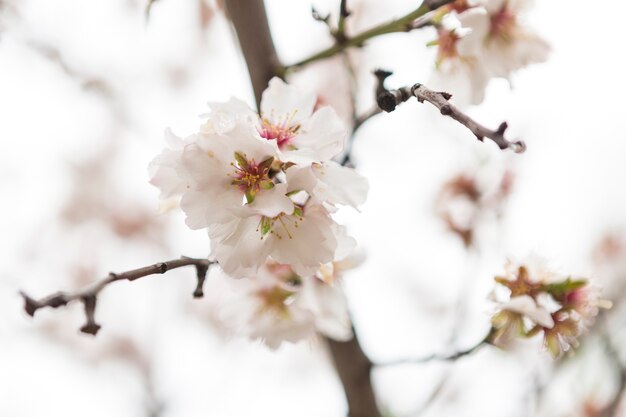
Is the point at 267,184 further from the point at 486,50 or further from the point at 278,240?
the point at 486,50

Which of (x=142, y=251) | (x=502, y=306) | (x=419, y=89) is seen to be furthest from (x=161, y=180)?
(x=142, y=251)

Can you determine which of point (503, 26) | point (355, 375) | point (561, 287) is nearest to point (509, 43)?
point (503, 26)

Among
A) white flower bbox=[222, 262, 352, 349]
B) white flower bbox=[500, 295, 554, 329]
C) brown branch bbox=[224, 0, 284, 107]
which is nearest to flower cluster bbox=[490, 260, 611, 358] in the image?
white flower bbox=[500, 295, 554, 329]

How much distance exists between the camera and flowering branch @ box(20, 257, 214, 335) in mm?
568

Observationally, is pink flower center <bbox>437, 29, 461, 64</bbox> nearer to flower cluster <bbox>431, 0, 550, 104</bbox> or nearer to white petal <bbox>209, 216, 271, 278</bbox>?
flower cluster <bbox>431, 0, 550, 104</bbox>

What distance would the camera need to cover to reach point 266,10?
2.93ft

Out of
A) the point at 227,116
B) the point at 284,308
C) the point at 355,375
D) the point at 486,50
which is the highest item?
the point at 227,116

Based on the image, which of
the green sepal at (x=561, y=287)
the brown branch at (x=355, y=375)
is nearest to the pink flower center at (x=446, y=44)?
the green sepal at (x=561, y=287)

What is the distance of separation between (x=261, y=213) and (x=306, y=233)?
0.18 feet

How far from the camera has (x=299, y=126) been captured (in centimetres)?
66

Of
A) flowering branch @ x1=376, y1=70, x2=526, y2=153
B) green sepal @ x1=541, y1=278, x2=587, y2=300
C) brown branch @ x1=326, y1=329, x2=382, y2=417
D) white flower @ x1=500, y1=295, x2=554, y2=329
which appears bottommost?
brown branch @ x1=326, y1=329, x2=382, y2=417

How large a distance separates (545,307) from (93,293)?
0.52m

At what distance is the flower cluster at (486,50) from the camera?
0.77m

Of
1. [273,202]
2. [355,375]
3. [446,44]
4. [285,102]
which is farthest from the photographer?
[355,375]
